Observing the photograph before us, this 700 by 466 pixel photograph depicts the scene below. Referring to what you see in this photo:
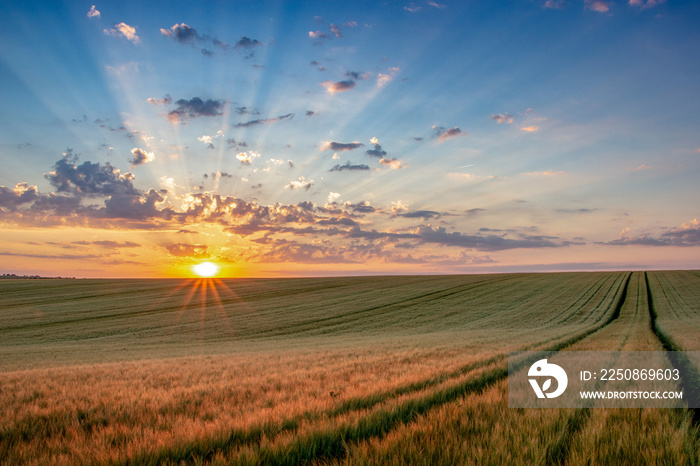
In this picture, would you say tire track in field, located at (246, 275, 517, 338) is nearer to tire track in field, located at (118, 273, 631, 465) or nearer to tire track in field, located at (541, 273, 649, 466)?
tire track in field, located at (118, 273, 631, 465)

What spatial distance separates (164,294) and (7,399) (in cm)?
6092

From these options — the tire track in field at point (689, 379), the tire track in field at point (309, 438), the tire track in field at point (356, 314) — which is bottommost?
the tire track in field at point (356, 314)

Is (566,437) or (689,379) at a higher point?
(566,437)

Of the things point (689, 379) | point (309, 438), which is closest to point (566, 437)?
point (309, 438)

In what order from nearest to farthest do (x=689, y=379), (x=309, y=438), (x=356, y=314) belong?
(x=309, y=438), (x=689, y=379), (x=356, y=314)

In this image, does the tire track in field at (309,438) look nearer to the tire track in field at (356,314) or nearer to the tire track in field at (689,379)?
the tire track in field at (689,379)

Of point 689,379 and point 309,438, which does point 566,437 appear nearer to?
point 309,438

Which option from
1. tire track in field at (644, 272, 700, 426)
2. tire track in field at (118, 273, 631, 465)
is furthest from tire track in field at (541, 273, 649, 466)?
tire track in field at (118, 273, 631, 465)

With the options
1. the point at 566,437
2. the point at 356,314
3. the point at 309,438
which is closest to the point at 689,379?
the point at 566,437

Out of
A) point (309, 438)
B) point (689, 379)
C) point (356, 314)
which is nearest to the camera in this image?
point (309, 438)

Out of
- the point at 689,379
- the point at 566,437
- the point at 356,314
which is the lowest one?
the point at 356,314

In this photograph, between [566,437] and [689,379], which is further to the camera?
[689,379]

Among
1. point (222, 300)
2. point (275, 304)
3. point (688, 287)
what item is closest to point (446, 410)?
point (275, 304)

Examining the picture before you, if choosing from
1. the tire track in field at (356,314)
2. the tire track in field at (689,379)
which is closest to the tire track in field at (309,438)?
the tire track in field at (689,379)
